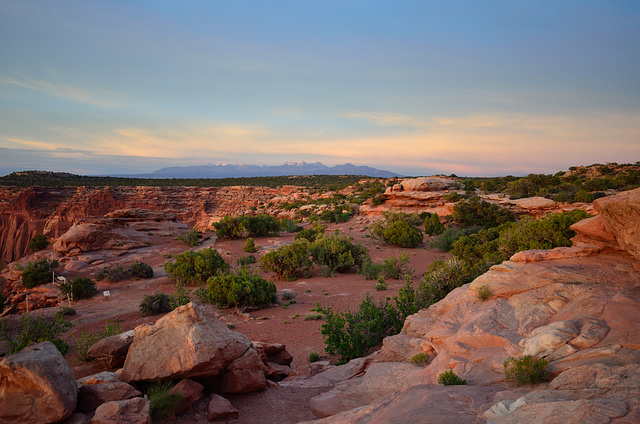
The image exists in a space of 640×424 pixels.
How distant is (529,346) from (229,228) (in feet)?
77.0

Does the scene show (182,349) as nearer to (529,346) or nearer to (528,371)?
(528,371)

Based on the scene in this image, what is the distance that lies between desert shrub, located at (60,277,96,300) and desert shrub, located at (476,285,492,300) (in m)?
16.3

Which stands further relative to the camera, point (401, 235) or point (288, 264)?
point (401, 235)

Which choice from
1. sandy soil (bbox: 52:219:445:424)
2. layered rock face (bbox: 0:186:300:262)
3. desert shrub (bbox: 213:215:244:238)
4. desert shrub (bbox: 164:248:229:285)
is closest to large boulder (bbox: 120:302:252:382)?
sandy soil (bbox: 52:219:445:424)

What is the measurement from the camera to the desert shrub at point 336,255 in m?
16.1

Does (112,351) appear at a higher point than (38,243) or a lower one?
higher

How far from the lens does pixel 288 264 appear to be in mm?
15797

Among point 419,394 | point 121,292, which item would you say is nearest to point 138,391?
point 419,394

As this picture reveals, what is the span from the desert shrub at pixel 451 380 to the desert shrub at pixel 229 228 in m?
22.2

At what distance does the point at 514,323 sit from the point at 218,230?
23.2 meters

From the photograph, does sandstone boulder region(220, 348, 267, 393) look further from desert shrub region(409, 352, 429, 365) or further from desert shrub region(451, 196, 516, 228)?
desert shrub region(451, 196, 516, 228)

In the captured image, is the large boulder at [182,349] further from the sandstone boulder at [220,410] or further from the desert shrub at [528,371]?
the desert shrub at [528,371]

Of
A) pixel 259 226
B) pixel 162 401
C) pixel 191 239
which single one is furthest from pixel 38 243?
pixel 162 401

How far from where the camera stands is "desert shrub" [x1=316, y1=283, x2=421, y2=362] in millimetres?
7477
